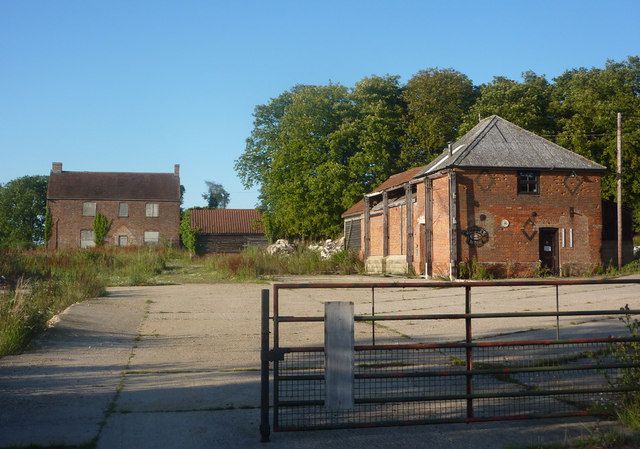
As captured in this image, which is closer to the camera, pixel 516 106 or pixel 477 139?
pixel 477 139

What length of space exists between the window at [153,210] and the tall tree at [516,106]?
3732 centimetres

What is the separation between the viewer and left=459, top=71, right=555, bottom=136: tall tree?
1929 inches

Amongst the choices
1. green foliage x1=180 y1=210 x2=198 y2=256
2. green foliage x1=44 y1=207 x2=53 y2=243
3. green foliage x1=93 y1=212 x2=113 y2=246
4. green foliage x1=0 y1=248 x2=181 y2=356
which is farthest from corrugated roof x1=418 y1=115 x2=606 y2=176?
green foliage x1=44 y1=207 x2=53 y2=243

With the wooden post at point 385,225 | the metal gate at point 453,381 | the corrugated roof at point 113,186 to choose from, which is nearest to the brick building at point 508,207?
the wooden post at point 385,225

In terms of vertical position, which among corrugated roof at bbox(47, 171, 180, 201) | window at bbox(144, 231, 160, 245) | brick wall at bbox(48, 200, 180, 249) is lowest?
window at bbox(144, 231, 160, 245)

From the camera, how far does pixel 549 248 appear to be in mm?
32344

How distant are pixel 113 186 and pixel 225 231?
13.7 meters

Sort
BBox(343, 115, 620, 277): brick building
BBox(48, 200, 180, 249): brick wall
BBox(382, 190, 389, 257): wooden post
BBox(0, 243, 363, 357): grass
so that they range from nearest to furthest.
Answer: BBox(0, 243, 363, 357): grass
BBox(343, 115, 620, 277): brick building
BBox(382, 190, 389, 257): wooden post
BBox(48, 200, 180, 249): brick wall

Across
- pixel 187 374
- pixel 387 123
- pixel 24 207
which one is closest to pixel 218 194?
pixel 24 207

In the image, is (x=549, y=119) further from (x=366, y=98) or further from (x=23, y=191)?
(x=23, y=191)

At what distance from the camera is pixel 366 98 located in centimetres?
5578

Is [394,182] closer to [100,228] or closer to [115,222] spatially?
[100,228]

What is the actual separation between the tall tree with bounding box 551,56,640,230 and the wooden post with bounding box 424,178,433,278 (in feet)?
57.7

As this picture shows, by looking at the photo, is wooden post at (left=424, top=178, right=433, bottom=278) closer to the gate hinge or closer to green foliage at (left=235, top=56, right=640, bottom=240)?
green foliage at (left=235, top=56, right=640, bottom=240)
